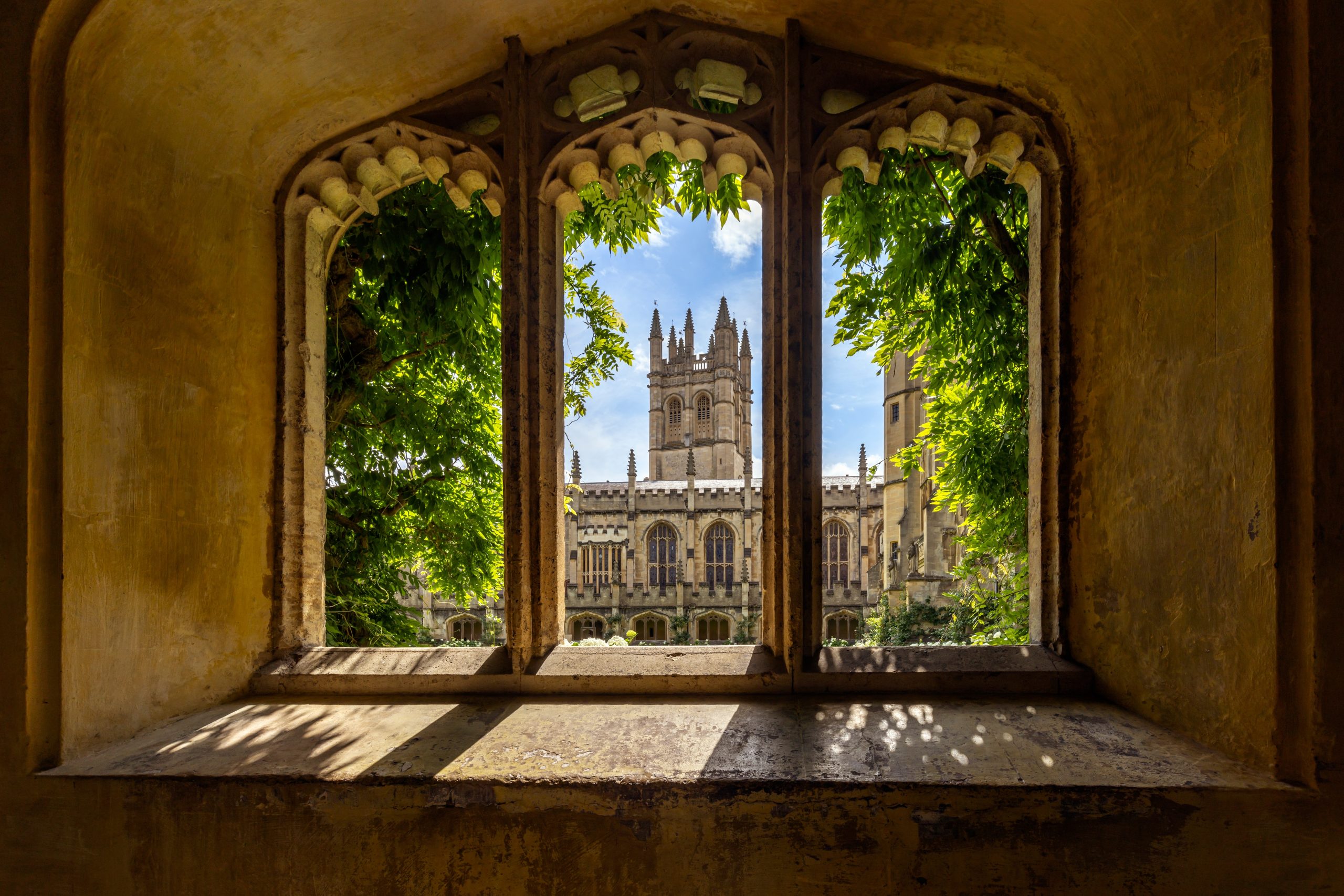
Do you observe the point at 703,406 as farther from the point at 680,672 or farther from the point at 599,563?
the point at 680,672

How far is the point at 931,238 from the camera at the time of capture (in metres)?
2.93

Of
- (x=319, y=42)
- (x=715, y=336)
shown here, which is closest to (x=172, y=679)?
(x=319, y=42)

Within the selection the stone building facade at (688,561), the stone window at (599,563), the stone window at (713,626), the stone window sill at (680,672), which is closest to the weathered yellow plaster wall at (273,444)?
the stone window sill at (680,672)

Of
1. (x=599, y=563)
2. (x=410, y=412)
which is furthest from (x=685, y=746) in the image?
(x=599, y=563)

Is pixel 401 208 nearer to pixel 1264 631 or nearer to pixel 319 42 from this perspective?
pixel 319 42

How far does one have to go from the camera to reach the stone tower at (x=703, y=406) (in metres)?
36.9

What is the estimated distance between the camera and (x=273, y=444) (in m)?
2.09

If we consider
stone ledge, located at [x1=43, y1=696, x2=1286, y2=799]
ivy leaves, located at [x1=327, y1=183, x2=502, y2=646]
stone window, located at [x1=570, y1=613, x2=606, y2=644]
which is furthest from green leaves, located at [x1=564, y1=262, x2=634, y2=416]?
stone window, located at [x1=570, y1=613, x2=606, y2=644]

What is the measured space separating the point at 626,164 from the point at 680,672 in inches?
62.0

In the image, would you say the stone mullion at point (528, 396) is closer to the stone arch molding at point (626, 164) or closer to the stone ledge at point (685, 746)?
the stone arch molding at point (626, 164)

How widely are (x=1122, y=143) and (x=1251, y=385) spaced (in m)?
0.75

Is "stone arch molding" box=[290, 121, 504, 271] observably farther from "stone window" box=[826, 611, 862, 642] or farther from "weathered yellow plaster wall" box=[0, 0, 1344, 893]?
"stone window" box=[826, 611, 862, 642]

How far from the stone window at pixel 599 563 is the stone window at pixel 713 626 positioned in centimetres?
381

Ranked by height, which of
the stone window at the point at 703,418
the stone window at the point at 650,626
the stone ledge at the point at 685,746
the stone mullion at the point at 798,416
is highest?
the stone window at the point at 703,418
